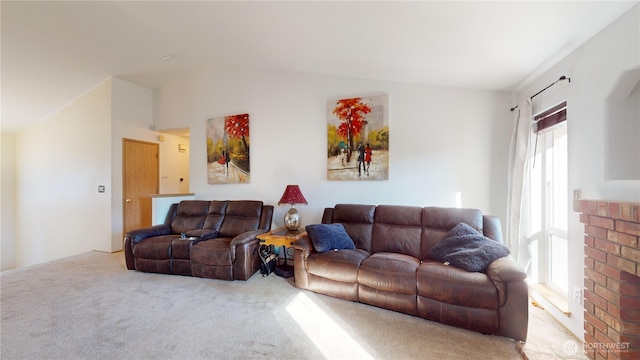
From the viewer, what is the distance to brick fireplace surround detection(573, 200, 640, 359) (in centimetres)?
141

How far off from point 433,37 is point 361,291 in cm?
243

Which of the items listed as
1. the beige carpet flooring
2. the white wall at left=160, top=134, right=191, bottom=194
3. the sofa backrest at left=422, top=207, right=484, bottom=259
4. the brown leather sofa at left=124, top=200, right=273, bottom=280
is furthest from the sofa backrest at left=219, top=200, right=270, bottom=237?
the sofa backrest at left=422, top=207, right=484, bottom=259

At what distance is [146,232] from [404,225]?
341 centimetres

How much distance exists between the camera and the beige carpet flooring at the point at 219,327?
66.1 inches

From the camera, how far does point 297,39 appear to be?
268cm

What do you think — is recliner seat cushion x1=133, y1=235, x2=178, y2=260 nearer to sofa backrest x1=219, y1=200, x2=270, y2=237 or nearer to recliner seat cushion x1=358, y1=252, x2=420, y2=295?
sofa backrest x1=219, y1=200, x2=270, y2=237

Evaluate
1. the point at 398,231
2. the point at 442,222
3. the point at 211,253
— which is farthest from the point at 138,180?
the point at 442,222

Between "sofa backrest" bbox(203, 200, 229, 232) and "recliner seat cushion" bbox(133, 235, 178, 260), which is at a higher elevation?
"sofa backrest" bbox(203, 200, 229, 232)

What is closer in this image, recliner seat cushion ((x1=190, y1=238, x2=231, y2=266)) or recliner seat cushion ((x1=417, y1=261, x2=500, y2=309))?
recliner seat cushion ((x1=417, y1=261, x2=500, y2=309))

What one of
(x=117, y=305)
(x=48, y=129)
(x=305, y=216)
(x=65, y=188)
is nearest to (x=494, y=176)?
(x=305, y=216)

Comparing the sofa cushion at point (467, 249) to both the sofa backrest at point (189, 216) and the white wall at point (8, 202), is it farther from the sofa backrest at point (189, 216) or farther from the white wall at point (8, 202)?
the white wall at point (8, 202)

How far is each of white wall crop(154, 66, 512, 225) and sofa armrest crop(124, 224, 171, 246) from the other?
0.83 m

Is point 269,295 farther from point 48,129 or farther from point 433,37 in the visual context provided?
point 48,129

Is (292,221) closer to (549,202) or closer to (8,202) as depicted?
(549,202)
